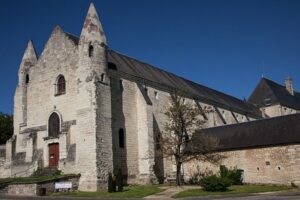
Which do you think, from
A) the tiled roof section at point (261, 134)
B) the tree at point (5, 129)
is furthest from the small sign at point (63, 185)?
the tree at point (5, 129)

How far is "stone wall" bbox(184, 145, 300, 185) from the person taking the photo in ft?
99.1

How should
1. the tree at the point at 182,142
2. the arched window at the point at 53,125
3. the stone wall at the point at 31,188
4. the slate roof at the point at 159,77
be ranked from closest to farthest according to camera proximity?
the stone wall at the point at 31,188
the tree at the point at 182,142
the arched window at the point at 53,125
the slate roof at the point at 159,77

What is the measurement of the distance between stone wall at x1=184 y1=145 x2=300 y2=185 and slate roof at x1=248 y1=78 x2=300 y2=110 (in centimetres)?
3159

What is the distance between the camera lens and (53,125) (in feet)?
112

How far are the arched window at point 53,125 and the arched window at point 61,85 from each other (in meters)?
2.05

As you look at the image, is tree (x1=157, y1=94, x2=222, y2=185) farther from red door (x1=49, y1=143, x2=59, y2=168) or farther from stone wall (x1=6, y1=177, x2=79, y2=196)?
red door (x1=49, y1=143, x2=59, y2=168)

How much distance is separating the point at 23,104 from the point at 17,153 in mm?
4535

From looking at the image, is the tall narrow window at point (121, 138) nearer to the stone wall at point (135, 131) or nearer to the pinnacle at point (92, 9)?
the stone wall at point (135, 131)

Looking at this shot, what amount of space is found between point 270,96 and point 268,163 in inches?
1375

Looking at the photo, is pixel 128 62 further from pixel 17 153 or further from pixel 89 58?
pixel 17 153

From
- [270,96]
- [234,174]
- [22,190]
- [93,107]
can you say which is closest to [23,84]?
[93,107]

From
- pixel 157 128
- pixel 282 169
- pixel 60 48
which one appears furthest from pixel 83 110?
pixel 282 169

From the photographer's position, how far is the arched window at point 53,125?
110 ft

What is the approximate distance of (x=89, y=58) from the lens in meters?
31.6
